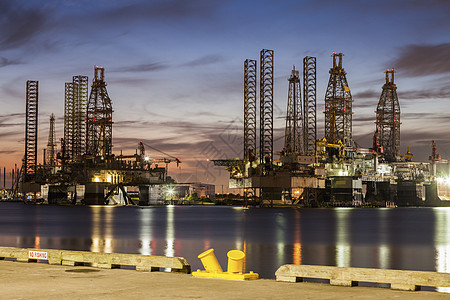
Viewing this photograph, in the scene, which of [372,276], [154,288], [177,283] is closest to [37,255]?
[177,283]

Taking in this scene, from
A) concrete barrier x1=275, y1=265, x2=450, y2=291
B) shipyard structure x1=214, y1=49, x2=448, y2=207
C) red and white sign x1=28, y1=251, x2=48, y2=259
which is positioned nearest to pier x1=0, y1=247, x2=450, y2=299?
concrete barrier x1=275, y1=265, x2=450, y2=291

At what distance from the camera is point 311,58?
134125mm

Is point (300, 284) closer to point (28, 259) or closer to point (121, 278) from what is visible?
point (121, 278)

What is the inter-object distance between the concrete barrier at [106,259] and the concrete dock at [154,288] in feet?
1.12

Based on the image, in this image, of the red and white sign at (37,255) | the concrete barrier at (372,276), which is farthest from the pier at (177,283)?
the red and white sign at (37,255)

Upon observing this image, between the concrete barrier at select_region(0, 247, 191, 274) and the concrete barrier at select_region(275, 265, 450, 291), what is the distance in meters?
2.79

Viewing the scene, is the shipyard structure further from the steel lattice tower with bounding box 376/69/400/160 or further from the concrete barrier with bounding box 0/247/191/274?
the concrete barrier with bounding box 0/247/191/274

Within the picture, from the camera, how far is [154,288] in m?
12.2

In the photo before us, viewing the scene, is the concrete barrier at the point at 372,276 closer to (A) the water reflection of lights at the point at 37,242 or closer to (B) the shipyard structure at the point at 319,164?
(A) the water reflection of lights at the point at 37,242

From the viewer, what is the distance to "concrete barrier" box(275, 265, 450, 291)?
11672 millimetres

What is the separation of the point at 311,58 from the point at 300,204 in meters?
36.4

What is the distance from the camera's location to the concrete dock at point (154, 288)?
11305mm

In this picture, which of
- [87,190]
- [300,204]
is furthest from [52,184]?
[300,204]

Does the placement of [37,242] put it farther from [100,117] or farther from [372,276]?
[100,117]
